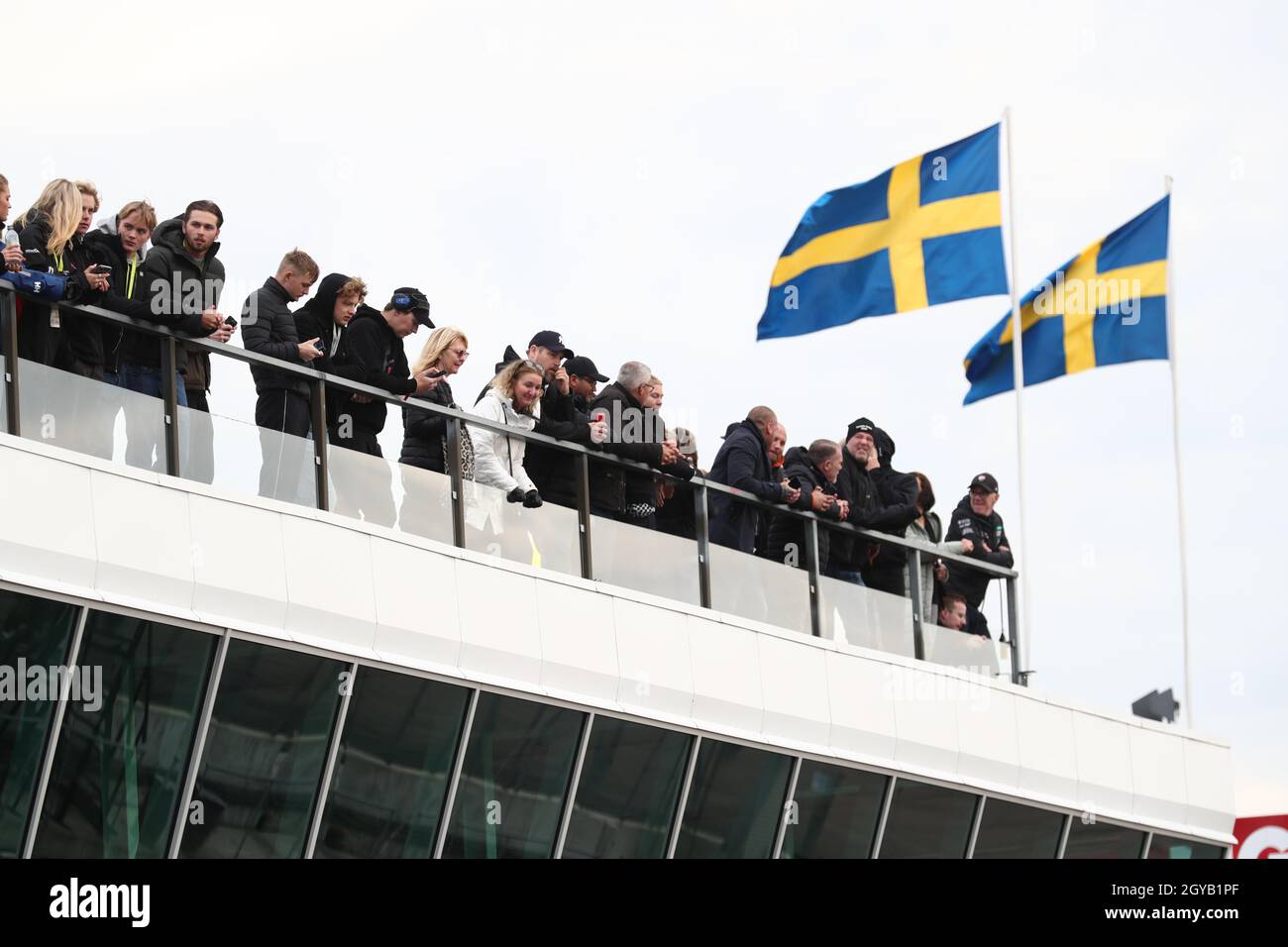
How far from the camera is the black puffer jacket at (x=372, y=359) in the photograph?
19562 millimetres

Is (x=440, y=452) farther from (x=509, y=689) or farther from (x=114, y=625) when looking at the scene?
(x=114, y=625)

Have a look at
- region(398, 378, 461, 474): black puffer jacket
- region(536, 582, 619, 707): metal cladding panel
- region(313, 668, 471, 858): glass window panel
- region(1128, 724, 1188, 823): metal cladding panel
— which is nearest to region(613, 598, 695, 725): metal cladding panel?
region(536, 582, 619, 707): metal cladding panel

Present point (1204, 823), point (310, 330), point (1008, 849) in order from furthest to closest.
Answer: point (1204, 823) → point (1008, 849) → point (310, 330)

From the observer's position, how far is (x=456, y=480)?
20.7m

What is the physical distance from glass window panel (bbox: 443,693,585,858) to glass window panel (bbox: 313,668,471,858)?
270mm

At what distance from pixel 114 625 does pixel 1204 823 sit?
15.4 m

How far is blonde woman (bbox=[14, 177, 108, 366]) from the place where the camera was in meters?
17.2

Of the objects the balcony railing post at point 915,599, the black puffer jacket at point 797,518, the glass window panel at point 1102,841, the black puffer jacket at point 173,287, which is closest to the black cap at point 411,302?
the black puffer jacket at point 173,287

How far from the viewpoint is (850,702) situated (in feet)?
79.6

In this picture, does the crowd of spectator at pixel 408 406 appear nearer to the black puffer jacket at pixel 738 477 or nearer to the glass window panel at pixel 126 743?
the black puffer jacket at pixel 738 477

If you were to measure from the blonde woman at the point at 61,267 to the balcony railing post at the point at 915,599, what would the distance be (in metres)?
10.2

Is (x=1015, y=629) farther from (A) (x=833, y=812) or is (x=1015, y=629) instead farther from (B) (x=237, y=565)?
(B) (x=237, y=565)

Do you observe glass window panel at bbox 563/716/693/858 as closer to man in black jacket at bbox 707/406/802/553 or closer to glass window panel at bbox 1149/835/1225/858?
man in black jacket at bbox 707/406/802/553
